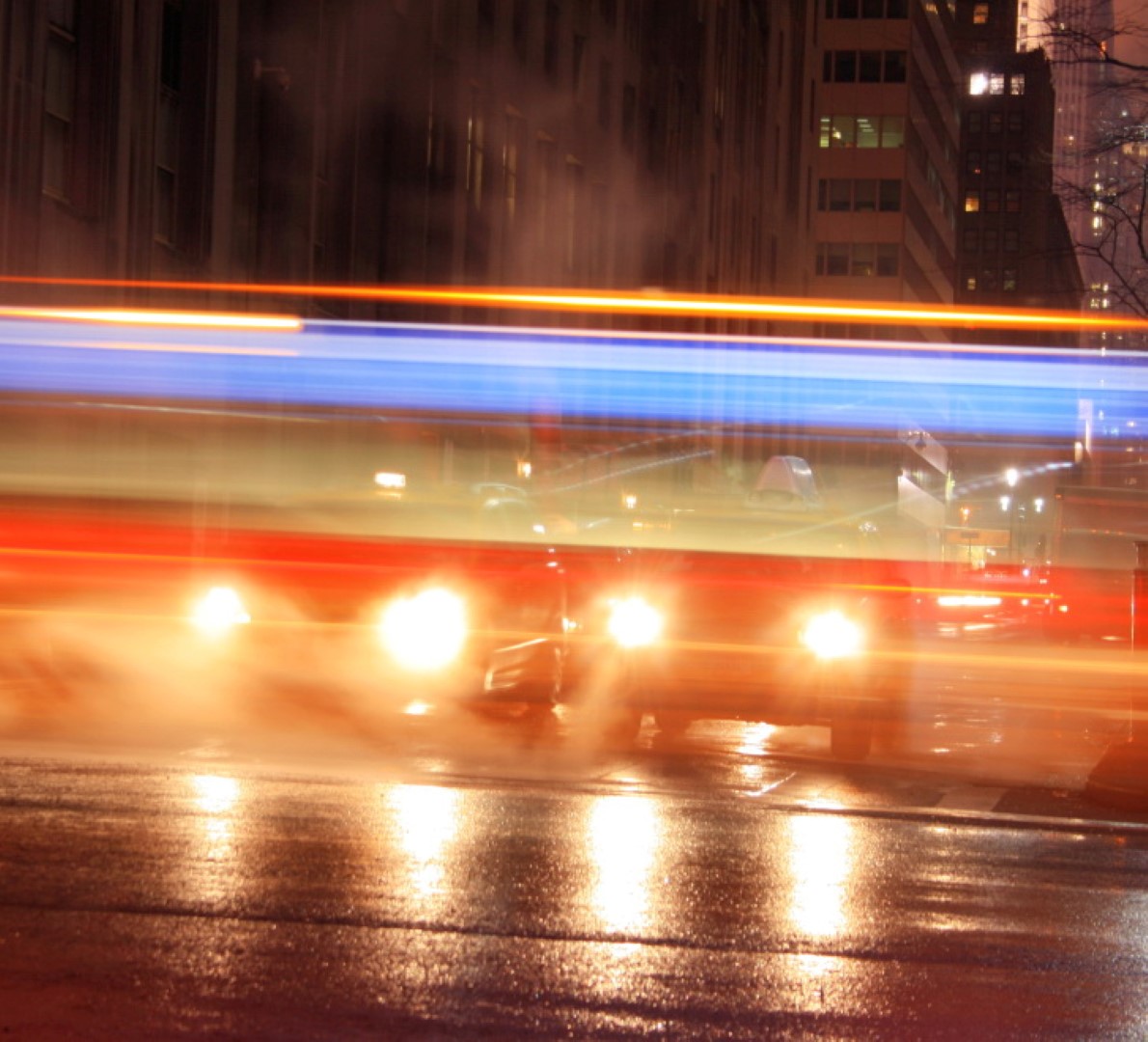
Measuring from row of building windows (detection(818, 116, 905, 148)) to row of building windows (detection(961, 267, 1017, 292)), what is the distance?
65208 mm

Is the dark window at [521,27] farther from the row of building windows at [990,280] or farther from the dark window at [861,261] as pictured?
the row of building windows at [990,280]

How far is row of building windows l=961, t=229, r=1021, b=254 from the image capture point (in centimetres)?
14638

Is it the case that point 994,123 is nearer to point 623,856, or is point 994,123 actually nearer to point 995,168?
point 995,168

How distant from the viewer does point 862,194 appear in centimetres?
8075

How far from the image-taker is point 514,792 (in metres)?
9.98

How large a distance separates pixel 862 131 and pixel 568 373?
72.4m

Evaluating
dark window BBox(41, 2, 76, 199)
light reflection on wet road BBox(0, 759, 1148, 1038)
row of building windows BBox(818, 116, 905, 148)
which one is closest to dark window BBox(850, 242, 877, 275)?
row of building windows BBox(818, 116, 905, 148)

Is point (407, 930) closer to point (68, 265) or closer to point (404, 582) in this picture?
point (404, 582)

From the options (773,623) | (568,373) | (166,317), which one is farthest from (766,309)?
(166,317)

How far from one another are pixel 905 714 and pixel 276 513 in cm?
561

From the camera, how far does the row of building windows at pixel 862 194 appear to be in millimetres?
80438

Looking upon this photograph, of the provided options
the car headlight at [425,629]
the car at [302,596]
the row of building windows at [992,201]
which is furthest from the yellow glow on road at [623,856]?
the row of building windows at [992,201]

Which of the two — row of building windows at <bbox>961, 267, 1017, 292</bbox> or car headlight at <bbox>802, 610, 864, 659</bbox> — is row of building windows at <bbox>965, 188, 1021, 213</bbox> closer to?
row of building windows at <bbox>961, 267, 1017, 292</bbox>

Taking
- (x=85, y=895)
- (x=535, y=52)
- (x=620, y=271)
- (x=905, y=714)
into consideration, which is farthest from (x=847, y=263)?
(x=85, y=895)
